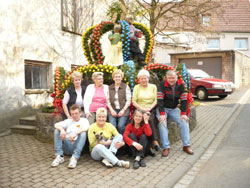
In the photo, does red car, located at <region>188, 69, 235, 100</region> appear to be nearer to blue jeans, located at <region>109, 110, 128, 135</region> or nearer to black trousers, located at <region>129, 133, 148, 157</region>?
blue jeans, located at <region>109, 110, 128, 135</region>

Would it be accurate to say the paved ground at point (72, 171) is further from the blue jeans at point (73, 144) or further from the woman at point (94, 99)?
the woman at point (94, 99)

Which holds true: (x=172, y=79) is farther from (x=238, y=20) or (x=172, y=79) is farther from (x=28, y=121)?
(x=238, y=20)

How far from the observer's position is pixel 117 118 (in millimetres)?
5590

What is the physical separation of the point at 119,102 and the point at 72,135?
123cm

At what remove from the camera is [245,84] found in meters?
23.4

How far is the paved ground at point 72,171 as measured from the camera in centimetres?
396

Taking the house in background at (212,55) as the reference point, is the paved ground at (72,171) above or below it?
below

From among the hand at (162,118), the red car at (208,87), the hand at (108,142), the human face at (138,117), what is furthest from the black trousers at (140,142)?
the red car at (208,87)

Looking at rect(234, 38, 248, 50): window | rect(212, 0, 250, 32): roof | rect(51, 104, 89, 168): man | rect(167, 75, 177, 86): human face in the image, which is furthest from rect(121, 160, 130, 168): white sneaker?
Result: rect(234, 38, 248, 50): window

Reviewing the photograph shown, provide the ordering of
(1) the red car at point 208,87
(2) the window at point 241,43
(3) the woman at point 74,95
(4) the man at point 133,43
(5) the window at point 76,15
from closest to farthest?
(3) the woman at point 74,95
(4) the man at point 133,43
(5) the window at point 76,15
(1) the red car at point 208,87
(2) the window at point 241,43

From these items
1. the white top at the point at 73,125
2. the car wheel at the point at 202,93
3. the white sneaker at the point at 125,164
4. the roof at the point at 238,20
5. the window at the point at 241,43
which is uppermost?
the roof at the point at 238,20

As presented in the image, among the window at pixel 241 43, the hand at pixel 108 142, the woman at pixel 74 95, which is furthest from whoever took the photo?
the window at pixel 241 43

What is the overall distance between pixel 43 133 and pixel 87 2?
22.9 feet

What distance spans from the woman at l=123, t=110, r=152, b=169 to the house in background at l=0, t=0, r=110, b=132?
4.34m
